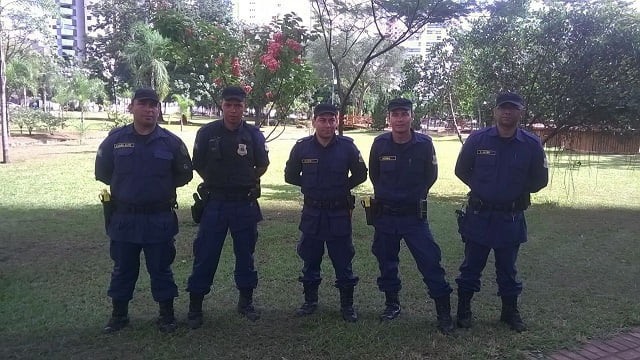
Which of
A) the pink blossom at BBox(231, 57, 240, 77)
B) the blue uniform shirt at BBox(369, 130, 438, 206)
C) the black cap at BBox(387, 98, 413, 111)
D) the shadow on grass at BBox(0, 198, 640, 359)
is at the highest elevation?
the pink blossom at BBox(231, 57, 240, 77)

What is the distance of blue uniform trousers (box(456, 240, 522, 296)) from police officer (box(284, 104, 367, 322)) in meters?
0.87

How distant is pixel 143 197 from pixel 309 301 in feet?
5.14

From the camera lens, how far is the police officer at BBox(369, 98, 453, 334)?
12.7ft

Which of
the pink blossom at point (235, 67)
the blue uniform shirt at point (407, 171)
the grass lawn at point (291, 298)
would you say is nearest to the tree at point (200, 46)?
the pink blossom at point (235, 67)

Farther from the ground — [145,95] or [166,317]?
[145,95]

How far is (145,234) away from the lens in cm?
367

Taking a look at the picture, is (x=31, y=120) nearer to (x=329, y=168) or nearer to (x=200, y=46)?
(x=200, y=46)

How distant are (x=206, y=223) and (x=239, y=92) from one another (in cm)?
105

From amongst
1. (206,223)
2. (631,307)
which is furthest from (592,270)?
(206,223)

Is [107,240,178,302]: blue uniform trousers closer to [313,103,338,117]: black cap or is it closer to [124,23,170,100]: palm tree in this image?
[313,103,338,117]: black cap

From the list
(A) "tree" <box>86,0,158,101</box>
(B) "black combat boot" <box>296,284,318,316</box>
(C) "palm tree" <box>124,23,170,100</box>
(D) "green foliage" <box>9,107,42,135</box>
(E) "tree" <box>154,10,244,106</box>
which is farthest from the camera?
(A) "tree" <box>86,0,158,101</box>

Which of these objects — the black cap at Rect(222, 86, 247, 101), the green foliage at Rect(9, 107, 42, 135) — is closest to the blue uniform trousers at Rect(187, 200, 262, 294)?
the black cap at Rect(222, 86, 247, 101)

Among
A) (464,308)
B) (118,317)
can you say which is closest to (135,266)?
(118,317)

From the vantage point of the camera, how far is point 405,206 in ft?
13.0
